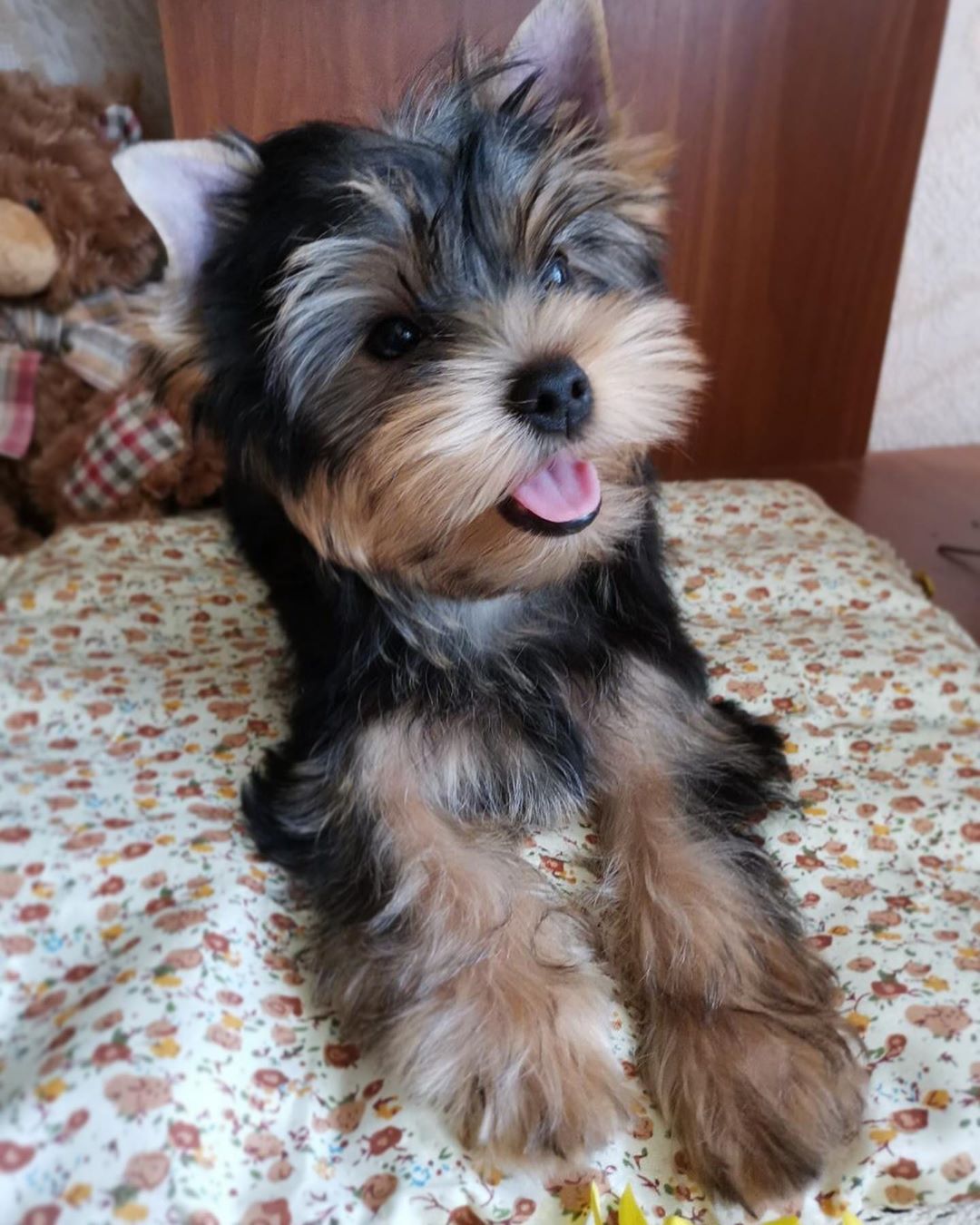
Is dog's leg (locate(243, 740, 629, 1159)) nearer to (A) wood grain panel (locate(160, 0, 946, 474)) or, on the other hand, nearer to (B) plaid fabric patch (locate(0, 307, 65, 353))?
(A) wood grain panel (locate(160, 0, 946, 474))

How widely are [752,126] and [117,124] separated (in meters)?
2.15

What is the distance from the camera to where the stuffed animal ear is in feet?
5.13

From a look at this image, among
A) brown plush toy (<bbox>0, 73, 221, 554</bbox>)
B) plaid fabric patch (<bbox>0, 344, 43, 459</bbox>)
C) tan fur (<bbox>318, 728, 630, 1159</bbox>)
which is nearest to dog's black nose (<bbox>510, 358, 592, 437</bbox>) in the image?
tan fur (<bbox>318, 728, 630, 1159</bbox>)

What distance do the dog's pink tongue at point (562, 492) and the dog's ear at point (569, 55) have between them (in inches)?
27.3

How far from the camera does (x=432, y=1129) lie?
1.37 meters

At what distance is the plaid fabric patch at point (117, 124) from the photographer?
325 centimetres

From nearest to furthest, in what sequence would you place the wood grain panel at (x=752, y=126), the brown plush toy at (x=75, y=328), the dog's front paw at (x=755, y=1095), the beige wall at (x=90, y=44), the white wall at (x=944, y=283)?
1. the dog's front paw at (x=755, y=1095)
2. the wood grain panel at (x=752, y=126)
3. the brown plush toy at (x=75, y=328)
4. the beige wall at (x=90, y=44)
5. the white wall at (x=944, y=283)

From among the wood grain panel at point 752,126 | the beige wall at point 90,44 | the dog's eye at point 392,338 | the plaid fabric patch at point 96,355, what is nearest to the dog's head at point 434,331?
the dog's eye at point 392,338

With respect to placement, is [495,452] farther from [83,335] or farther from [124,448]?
[83,335]

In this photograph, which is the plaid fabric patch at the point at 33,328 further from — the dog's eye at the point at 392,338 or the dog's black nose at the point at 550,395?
the dog's black nose at the point at 550,395

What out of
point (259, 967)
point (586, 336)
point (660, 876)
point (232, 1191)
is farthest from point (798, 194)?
point (232, 1191)

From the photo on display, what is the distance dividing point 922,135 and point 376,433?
3297 mm

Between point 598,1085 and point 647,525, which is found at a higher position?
point 647,525

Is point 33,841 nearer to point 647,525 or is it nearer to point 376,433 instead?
point 376,433
